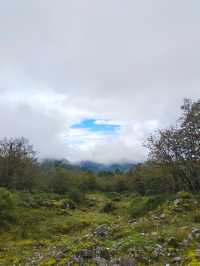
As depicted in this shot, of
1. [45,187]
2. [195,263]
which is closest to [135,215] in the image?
[195,263]

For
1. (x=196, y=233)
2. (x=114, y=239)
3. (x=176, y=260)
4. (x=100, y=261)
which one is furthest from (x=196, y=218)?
(x=100, y=261)

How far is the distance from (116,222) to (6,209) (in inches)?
373

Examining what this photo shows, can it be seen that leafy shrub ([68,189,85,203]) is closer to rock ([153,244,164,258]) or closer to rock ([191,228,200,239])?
rock ([191,228,200,239])

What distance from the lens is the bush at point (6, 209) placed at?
27544 millimetres

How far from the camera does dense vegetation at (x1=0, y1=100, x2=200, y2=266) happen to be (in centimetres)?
1394

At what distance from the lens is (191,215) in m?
21.8

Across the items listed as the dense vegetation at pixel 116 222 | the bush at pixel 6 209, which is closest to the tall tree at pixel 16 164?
the dense vegetation at pixel 116 222

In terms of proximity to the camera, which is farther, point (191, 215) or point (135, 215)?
point (135, 215)

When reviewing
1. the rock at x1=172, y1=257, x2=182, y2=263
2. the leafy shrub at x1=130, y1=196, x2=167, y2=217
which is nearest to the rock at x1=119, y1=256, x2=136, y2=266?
the rock at x1=172, y1=257, x2=182, y2=263

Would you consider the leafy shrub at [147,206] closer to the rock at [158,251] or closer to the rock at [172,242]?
the rock at [172,242]

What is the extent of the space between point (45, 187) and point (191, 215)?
52.8 meters

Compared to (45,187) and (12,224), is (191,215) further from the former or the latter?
(45,187)

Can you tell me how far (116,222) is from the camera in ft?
101

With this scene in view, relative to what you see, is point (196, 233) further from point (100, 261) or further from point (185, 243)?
point (100, 261)
